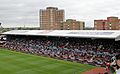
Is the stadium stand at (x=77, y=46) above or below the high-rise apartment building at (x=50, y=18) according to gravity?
below

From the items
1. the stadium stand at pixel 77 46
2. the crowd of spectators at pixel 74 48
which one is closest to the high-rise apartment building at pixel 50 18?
the stadium stand at pixel 77 46

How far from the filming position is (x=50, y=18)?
154000 millimetres

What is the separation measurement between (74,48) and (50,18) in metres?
115

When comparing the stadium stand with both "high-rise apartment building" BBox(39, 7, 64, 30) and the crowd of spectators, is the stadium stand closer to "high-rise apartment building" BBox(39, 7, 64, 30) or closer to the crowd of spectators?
the crowd of spectators

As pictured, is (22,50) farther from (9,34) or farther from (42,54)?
(9,34)

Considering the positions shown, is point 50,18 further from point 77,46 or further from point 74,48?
point 74,48

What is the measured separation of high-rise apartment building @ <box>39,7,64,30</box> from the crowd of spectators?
9420 cm

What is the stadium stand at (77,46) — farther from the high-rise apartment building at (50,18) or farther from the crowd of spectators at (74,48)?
the high-rise apartment building at (50,18)

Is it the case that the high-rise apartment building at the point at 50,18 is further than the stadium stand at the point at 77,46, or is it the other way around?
the high-rise apartment building at the point at 50,18

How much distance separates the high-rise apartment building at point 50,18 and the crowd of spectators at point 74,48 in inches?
3709

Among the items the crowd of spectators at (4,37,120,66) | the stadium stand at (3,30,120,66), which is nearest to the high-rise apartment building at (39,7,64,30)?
the stadium stand at (3,30,120,66)

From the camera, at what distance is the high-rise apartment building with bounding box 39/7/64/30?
14662 cm

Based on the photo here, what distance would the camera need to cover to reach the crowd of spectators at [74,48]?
34.3 m

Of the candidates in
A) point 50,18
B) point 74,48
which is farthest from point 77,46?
point 50,18
